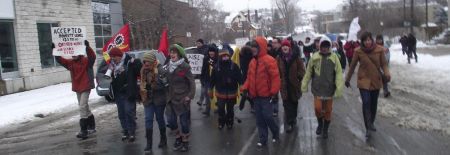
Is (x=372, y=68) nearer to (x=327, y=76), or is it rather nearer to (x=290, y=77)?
(x=327, y=76)

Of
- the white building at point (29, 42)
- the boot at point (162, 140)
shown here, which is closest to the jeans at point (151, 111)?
the boot at point (162, 140)

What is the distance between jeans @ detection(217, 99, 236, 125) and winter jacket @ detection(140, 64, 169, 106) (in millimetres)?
1681

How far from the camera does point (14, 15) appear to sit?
1853 centimetres

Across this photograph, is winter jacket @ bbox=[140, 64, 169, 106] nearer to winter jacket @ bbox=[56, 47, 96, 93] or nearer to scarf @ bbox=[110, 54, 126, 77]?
scarf @ bbox=[110, 54, 126, 77]

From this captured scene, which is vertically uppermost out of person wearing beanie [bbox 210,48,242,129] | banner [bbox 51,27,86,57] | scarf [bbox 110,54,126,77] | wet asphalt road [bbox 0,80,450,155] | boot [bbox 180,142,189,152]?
banner [bbox 51,27,86,57]

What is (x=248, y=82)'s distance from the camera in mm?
7664

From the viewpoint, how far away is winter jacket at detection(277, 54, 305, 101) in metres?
8.91

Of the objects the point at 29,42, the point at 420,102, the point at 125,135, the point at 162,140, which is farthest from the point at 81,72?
the point at 29,42

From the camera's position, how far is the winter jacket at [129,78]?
8211 millimetres

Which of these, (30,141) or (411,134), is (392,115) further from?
(30,141)

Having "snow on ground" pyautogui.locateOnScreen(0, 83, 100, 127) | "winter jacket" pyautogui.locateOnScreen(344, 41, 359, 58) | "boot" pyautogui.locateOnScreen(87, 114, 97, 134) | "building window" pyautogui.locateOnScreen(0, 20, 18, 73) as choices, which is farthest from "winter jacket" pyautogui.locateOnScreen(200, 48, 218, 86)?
"building window" pyautogui.locateOnScreen(0, 20, 18, 73)

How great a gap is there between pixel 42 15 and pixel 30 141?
38.8ft

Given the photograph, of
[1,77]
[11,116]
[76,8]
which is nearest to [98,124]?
[11,116]

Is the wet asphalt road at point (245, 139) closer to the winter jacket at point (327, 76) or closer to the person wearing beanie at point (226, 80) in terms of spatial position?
the person wearing beanie at point (226, 80)
